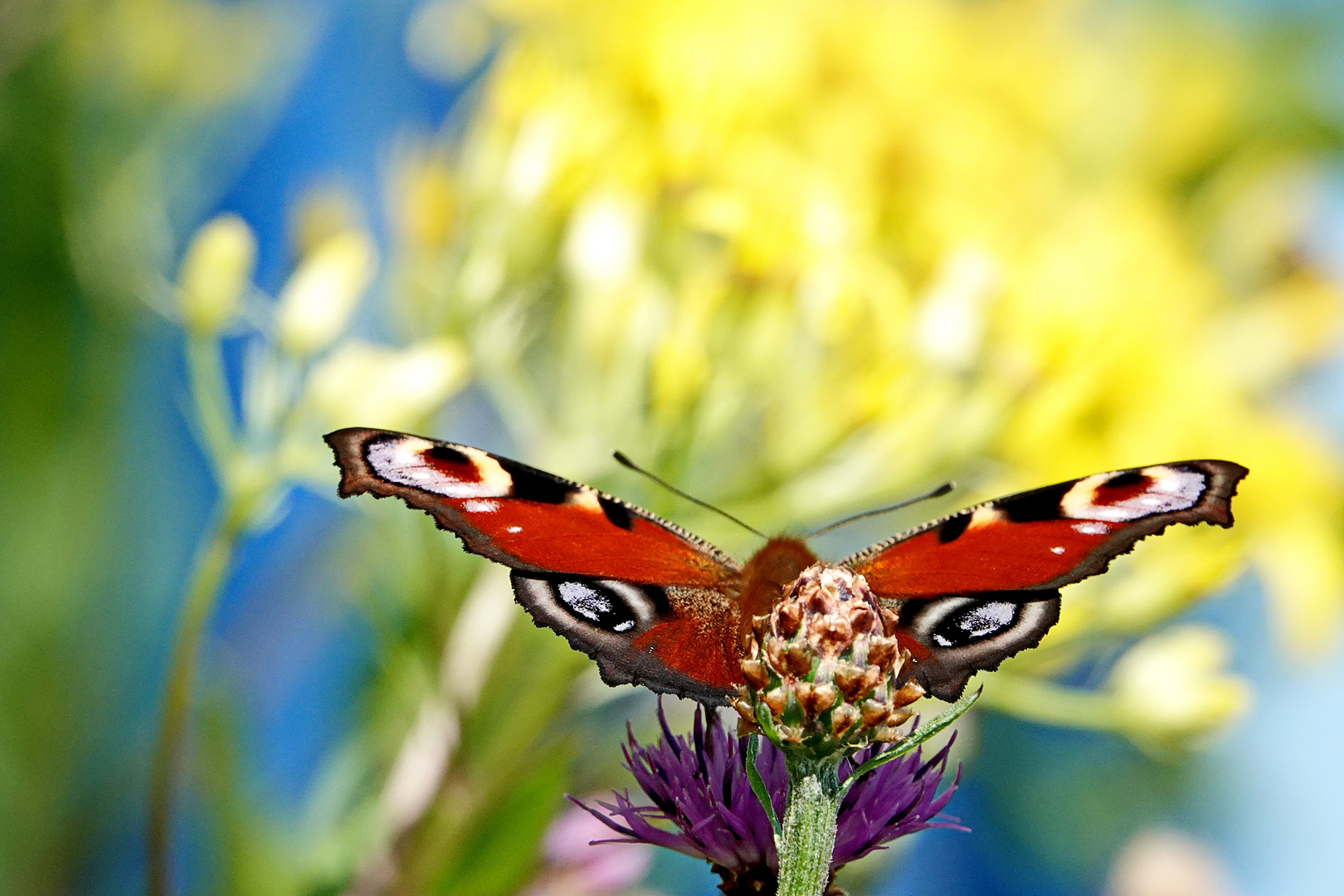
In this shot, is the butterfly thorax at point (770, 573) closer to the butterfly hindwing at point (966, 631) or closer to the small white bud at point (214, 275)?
the butterfly hindwing at point (966, 631)

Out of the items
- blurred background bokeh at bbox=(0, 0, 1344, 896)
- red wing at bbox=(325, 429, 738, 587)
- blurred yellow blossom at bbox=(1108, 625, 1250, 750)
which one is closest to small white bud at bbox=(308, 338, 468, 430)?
blurred background bokeh at bbox=(0, 0, 1344, 896)

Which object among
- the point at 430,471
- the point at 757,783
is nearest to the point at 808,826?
the point at 757,783

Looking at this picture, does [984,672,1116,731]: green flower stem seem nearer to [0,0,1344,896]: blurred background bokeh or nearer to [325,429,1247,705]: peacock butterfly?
[0,0,1344,896]: blurred background bokeh

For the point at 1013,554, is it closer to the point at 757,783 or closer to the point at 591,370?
the point at 757,783

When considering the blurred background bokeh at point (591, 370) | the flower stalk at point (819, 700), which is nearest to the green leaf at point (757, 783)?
the flower stalk at point (819, 700)

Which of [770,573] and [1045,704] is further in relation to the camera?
[1045,704]

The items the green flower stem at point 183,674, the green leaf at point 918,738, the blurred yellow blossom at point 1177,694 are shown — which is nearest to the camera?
the green leaf at point 918,738

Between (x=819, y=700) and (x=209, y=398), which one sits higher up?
(x=209, y=398)
